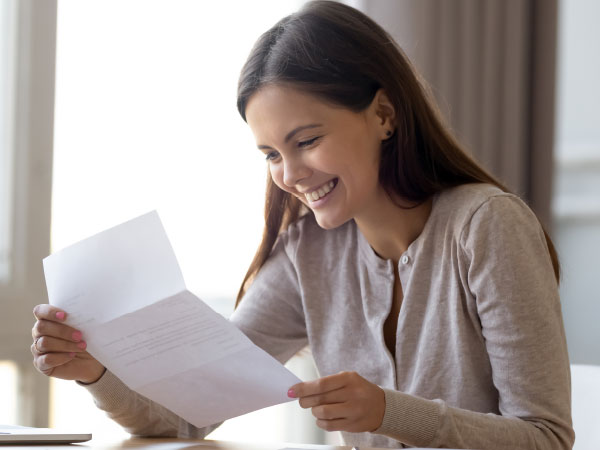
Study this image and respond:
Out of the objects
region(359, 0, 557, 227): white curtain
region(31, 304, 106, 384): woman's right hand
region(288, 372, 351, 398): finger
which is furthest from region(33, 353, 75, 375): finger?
region(359, 0, 557, 227): white curtain

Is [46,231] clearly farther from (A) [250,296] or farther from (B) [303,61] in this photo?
(B) [303,61]

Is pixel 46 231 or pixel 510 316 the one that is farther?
pixel 46 231

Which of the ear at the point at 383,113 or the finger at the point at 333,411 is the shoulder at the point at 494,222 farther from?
the finger at the point at 333,411

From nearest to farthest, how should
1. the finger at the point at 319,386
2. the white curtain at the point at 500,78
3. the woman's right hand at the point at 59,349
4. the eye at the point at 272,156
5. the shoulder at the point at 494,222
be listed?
the finger at the point at 319,386
the woman's right hand at the point at 59,349
the shoulder at the point at 494,222
the eye at the point at 272,156
the white curtain at the point at 500,78

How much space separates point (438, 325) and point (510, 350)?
0.53 feet

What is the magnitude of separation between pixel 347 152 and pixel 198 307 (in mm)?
477

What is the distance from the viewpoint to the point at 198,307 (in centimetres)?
101

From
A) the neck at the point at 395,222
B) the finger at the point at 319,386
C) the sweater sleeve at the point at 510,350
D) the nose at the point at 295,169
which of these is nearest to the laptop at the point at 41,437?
the finger at the point at 319,386

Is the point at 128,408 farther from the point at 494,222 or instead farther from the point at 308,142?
the point at 494,222

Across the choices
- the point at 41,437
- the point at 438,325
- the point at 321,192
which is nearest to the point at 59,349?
the point at 41,437

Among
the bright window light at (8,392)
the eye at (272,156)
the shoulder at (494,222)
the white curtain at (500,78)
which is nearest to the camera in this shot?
the shoulder at (494,222)

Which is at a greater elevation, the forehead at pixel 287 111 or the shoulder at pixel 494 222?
the forehead at pixel 287 111

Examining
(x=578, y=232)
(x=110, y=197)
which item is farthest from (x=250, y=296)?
(x=578, y=232)

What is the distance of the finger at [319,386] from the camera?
1011 millimetres
